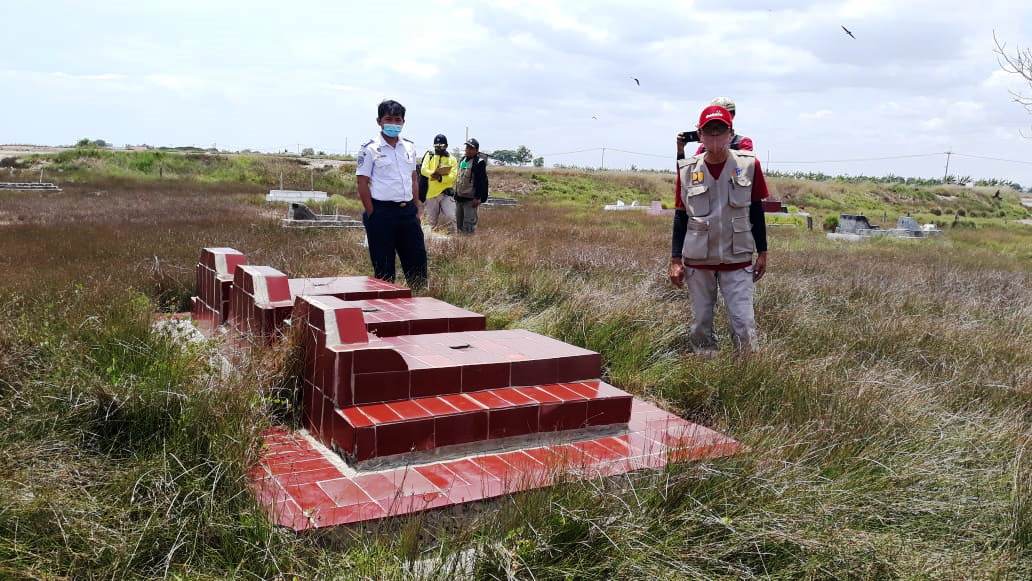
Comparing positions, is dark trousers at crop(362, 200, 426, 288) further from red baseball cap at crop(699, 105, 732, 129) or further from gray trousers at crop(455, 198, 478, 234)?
gray trousers at crop(455, 198, 478, 234)

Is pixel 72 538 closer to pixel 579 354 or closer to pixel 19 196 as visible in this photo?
pixel 579 354

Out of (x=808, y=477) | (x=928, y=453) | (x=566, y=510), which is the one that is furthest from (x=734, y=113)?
(x=566, y=510)

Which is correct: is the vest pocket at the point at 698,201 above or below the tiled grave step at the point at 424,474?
above

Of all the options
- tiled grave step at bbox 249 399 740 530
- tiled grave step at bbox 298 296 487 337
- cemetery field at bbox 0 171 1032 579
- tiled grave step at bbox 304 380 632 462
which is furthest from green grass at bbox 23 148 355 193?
tiled grave step at bbox 249 399 740 530

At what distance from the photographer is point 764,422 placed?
4027mm

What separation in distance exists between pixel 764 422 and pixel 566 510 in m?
1.78

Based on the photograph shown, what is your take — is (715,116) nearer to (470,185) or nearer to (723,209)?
(723,209)

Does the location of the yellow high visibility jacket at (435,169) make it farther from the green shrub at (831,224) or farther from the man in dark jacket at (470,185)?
the green shrub at (831,224)

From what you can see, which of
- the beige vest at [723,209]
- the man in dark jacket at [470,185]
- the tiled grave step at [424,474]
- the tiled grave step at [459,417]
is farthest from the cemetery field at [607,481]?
the man in dark jacket at [470,185]

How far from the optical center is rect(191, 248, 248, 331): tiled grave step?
5184mm

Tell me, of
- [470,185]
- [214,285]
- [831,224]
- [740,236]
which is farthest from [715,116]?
[831,224]

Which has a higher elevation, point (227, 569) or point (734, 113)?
point (734, 113)

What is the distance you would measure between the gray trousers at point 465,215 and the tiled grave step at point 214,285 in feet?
20.4

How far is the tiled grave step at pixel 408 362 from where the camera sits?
3463 millimetres
